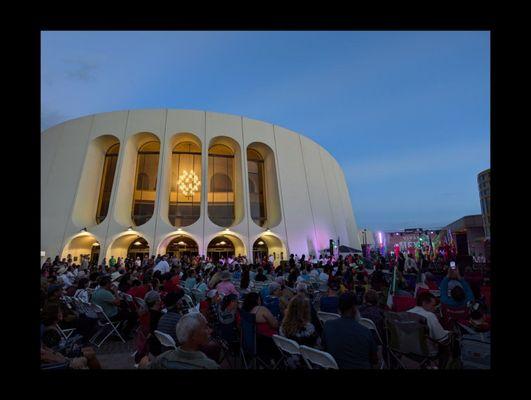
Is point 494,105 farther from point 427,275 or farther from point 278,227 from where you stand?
point 278,227

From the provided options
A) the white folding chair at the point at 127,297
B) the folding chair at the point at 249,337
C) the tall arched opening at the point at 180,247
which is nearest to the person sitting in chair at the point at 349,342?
the folding chair at the point at 249,337

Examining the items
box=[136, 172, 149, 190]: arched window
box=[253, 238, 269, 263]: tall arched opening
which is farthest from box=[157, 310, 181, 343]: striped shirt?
box=[136, 172, 149, 190]: arched window

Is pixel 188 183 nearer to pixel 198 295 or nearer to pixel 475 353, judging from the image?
pixel 198 295

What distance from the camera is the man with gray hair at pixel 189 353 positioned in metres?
2.64

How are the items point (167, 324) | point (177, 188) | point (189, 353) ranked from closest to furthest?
point (189, 353)
point (167, 324)
point (177, 188)

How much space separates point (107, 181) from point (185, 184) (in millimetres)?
6317

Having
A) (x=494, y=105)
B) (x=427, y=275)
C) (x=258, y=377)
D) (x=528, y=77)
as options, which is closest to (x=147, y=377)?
(x=258, y=377)

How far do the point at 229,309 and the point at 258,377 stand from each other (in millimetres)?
2508

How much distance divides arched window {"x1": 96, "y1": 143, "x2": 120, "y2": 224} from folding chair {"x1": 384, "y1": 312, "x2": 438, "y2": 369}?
1025 inches

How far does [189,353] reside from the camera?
2.69 meters

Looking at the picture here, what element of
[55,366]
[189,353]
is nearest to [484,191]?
[189,353]

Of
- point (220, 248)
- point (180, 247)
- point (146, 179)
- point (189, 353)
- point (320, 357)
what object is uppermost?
point (146, 179)

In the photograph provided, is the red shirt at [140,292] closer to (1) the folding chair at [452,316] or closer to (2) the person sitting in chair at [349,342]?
(2) the person sitting in chair at [349,342]
